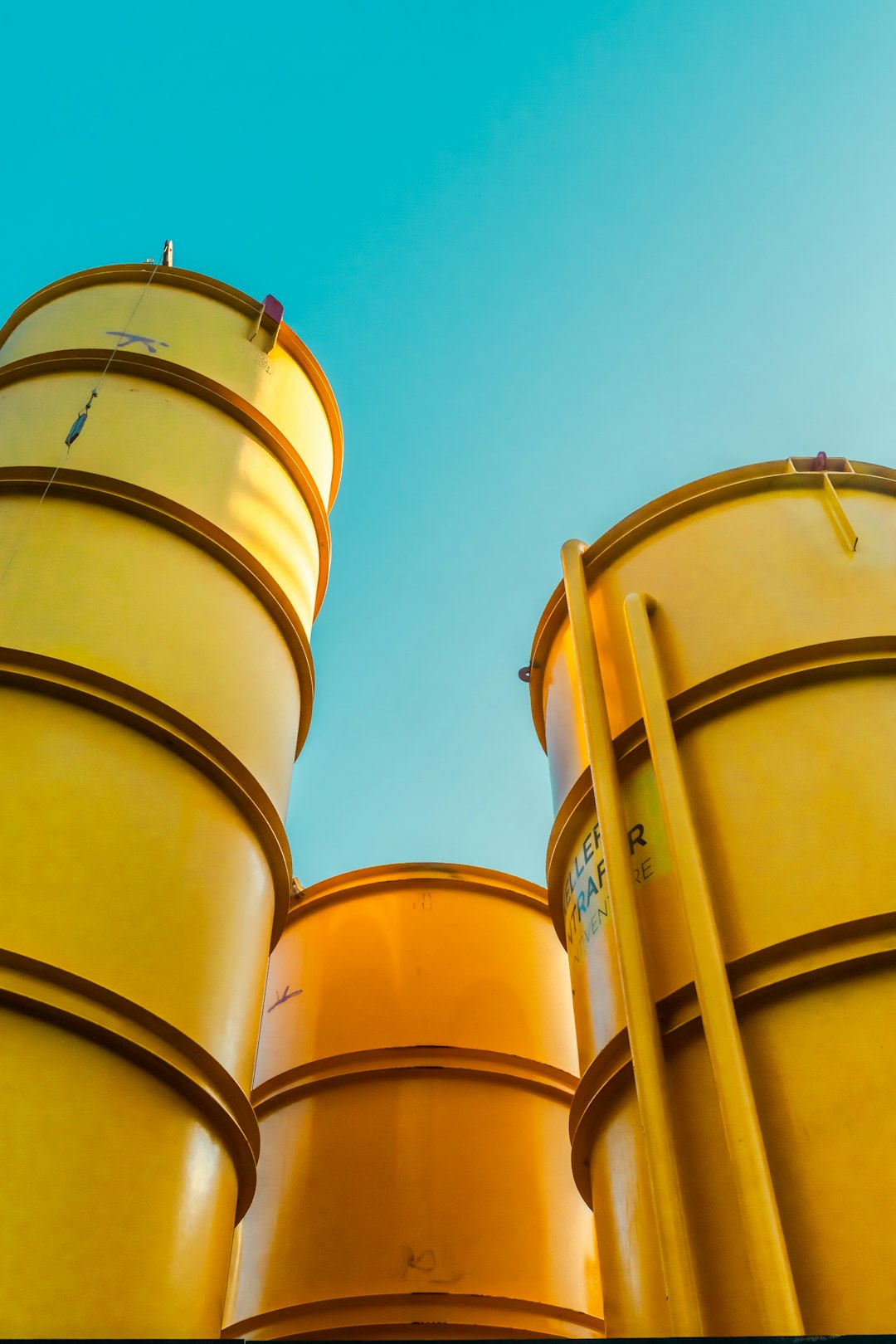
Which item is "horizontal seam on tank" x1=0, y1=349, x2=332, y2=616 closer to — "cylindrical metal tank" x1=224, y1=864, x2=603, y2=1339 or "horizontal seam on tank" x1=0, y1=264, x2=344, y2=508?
"horizontal seam on tank" x1=0, y1=264, x2=344, y2=508

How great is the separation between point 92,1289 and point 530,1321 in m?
3.54

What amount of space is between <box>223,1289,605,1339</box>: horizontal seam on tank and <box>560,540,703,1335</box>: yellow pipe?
2995 millimetres

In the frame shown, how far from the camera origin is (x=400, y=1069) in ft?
21.9

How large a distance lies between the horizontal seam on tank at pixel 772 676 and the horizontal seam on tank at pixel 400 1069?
3147 millimetres

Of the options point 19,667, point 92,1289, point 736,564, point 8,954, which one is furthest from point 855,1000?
point 19,667

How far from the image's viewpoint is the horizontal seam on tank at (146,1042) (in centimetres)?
346

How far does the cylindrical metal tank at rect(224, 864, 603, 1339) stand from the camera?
594cm

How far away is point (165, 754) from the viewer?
4383 mm

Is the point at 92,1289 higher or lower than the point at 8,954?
lower

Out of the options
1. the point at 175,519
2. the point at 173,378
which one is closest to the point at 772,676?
the point at 175,519

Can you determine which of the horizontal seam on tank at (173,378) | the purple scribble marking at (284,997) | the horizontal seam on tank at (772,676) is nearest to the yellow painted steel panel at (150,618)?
the horizontal seam on tank at (173,378)

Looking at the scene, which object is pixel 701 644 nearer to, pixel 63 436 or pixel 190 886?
pixel 190 886

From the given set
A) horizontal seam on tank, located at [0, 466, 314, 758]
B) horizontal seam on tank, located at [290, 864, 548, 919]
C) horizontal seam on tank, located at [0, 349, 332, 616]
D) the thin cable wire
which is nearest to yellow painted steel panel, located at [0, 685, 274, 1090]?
the thin cable wire

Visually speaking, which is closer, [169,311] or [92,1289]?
[92,1289]
